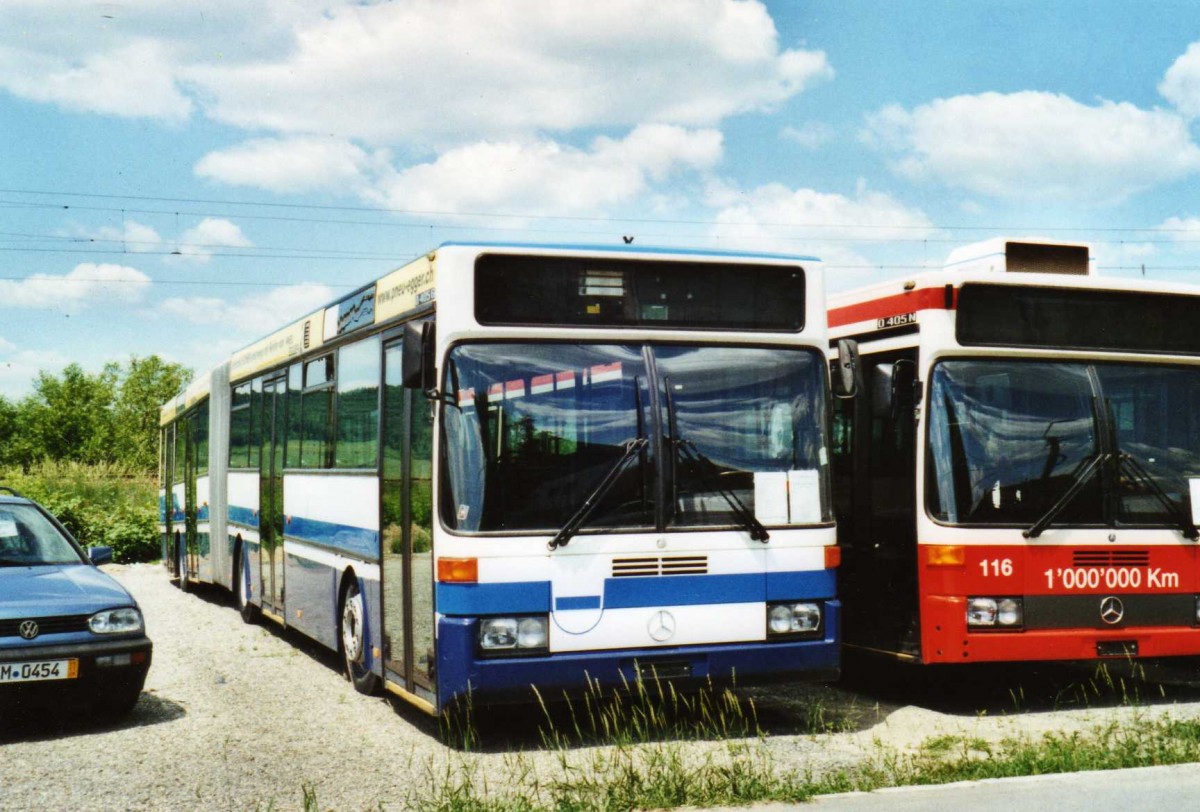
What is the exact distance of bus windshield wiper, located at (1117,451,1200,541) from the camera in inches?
381

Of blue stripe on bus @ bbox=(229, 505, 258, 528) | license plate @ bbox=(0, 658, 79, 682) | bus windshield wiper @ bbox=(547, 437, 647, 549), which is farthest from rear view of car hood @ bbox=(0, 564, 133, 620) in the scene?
blue stripe on bus @ bbox=(229, 505, 258, 528)

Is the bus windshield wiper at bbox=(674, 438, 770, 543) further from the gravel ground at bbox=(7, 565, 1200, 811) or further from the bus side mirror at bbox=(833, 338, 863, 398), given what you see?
the gravel ground at bbox=(7, 565, 1200, 811)

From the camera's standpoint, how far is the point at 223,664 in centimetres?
1277

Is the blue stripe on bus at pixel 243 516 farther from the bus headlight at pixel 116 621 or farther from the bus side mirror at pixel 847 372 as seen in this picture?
the bus side mirror at pixel 847 372

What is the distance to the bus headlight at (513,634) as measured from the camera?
8.11m

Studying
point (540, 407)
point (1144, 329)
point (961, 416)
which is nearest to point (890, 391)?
point (961, 416)

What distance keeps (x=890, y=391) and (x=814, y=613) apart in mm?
1702

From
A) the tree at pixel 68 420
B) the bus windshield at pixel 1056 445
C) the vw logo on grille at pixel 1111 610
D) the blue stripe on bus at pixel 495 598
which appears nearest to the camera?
the blue stripe on bus at pixel 495 598

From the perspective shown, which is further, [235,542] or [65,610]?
[235,542]

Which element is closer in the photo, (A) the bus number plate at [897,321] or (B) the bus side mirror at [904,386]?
(B) the bus side mirror at [904,386]

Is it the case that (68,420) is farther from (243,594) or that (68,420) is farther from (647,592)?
(647,592)

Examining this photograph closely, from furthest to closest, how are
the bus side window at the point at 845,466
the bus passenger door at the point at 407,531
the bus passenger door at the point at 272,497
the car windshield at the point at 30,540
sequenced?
the bus passenger door at the point at 272,497, the bus side window at the point at 845,466, the car windshield at the point at 30,540, the bus passenger door at the point at 407,531

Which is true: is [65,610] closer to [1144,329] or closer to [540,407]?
[540,407]

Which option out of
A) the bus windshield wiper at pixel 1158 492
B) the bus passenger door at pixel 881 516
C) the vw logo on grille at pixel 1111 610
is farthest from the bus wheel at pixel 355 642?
the bus windshield wiper at pixel 1158 492
